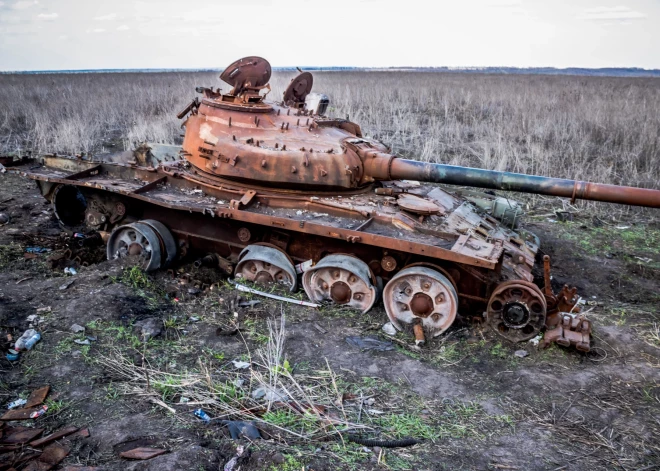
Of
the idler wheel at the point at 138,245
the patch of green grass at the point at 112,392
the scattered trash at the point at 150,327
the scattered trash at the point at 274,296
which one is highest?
the idler wheel at the point at 138,245

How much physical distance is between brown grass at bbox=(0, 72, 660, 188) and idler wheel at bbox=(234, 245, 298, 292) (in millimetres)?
6249

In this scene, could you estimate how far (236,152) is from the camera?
7.05 meters

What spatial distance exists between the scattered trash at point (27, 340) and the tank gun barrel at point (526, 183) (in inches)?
179

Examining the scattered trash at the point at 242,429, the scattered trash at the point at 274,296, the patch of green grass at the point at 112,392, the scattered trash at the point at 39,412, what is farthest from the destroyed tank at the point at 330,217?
the scattered trash at the point at 39,412

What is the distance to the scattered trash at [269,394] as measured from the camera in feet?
15.4

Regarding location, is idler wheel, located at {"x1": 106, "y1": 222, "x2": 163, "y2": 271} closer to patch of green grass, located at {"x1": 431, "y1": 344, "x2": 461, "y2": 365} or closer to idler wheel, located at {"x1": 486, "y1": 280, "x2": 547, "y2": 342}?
patch of green grass, located at {"x1": 431, "y1": 344, "x2": 461, "y2": 365}

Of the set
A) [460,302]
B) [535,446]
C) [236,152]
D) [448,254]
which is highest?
[236,152]

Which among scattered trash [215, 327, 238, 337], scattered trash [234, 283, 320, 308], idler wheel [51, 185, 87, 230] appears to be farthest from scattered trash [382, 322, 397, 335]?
idler wheel [51, 185, 87, 230]

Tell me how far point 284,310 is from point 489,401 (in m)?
2.64

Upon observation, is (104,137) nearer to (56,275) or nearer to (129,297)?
(56,275)

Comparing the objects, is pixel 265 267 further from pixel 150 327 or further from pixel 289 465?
pixel 289 465

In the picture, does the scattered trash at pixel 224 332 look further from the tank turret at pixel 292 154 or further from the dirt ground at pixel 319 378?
the tank turret at pixel 292 154

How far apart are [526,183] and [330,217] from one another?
2383 millimetres

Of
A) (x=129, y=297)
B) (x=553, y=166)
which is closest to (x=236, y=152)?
(x=129, y=297)
